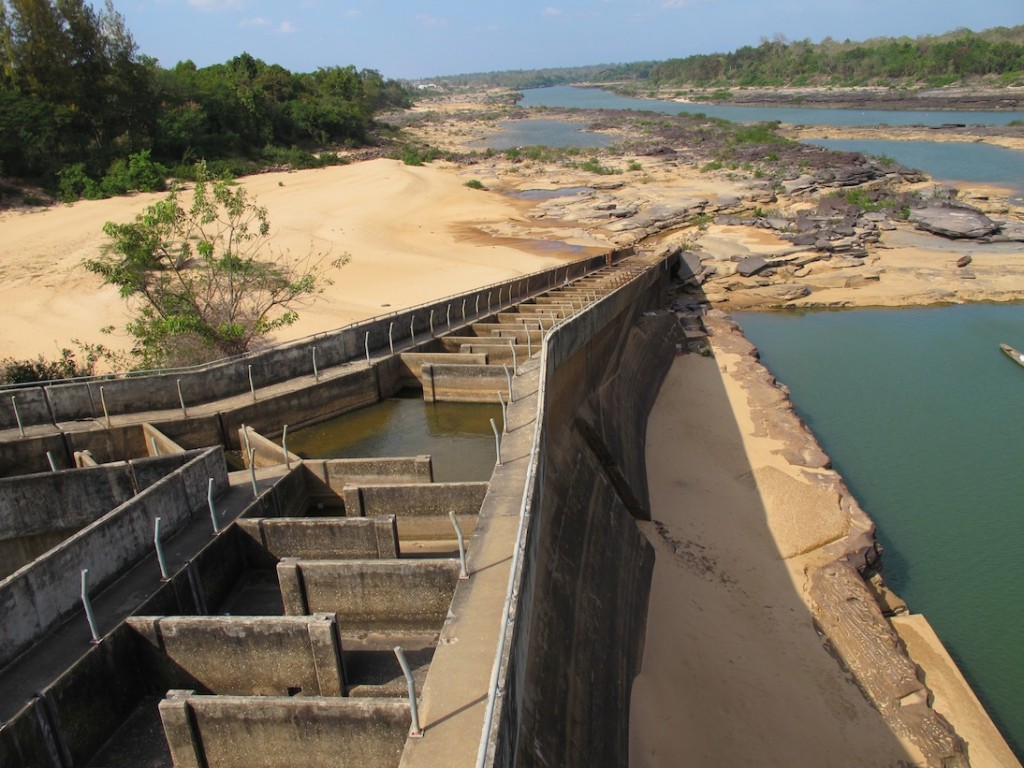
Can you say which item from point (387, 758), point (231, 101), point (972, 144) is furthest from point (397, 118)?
point (387, 758)

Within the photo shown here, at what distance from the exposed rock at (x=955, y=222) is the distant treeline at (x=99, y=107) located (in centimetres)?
4067

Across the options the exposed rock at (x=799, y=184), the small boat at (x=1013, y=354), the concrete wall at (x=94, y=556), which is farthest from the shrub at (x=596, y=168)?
the concrete wall at (x=94, y=556)

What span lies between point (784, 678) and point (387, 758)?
6614 millimetres

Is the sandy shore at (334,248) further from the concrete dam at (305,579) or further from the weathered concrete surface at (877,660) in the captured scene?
the weathered concrete surface at (877,660)

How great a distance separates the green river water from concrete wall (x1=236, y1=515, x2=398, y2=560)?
→ 31.0 ft

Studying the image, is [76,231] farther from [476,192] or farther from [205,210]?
[476,192]

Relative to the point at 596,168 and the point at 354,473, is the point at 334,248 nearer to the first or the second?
the point at 354,473

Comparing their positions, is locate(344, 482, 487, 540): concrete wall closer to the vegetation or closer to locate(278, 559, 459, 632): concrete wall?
locate(278, 559, 459, 632): concrete wall

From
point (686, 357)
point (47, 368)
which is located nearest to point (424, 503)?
point (47, 368)

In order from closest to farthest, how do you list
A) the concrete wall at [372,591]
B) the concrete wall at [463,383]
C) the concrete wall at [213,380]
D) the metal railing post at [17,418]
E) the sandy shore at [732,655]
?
1. the concrete wall at [372,591]
2. the sandy shore at [732,655]
3. the metal railing post at [17,418]
4. the concrete wall at [213,380]
5. the concrete wall at [463,383]

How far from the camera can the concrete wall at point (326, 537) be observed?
10.5 m

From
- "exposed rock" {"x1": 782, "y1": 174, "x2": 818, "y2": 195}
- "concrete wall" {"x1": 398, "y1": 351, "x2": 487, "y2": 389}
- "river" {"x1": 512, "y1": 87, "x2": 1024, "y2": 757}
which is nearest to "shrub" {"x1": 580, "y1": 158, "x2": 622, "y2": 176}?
"exposed rock" {"x1": 782, "y1": 174, "x2": 818, "y2": 195}

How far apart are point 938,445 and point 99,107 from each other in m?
50.2

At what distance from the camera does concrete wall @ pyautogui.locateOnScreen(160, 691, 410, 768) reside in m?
7.04
